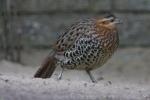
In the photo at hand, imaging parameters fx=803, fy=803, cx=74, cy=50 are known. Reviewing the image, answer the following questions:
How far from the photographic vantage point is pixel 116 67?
42.3ft

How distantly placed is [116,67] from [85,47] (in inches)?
118

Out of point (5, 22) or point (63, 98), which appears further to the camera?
point (5, 22)

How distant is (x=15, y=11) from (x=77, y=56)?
11.0 ft

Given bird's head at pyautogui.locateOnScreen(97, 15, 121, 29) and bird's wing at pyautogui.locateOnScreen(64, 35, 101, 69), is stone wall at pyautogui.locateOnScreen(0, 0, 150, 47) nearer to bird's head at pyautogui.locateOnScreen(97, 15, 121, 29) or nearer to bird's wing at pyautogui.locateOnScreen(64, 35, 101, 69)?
bird's head at pyautogui.locateOnScreen(97, 15, 121, 29)

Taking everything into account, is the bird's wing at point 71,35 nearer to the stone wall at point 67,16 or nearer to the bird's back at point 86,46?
the bird's back at point 86,46

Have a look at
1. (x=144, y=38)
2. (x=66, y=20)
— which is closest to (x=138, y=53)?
(x=144, y=38)

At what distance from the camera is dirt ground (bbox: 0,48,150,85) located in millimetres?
12055

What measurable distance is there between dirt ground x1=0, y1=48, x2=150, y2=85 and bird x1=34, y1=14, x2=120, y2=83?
1272 millimetres

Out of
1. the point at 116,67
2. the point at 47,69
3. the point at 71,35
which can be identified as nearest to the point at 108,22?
the point at 71,35

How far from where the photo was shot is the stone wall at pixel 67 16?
44.1 feet

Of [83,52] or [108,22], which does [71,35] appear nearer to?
[83,52]

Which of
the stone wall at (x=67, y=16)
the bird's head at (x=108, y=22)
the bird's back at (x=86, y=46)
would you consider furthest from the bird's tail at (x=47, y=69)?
the stone wall at (x=67, y=16)

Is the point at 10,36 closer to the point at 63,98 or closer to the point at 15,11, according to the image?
the point at 15,11

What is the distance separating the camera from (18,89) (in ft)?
27.5
